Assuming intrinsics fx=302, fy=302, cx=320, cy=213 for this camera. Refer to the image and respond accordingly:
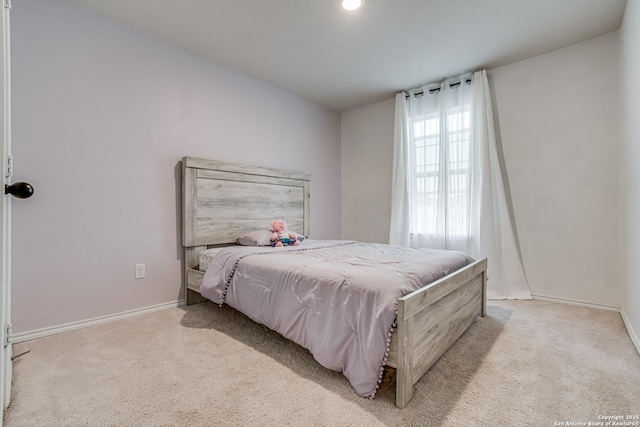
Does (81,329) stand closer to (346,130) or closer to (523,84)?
(346,130)

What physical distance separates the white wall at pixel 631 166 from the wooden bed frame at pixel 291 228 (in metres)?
0.90

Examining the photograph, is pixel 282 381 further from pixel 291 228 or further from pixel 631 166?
pixel 631 166

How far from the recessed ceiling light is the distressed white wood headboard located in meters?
1.72

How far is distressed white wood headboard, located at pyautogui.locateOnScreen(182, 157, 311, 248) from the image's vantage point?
2773 mm

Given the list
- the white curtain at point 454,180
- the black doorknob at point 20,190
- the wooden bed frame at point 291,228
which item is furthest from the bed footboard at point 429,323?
the black doorknob at point 20,190

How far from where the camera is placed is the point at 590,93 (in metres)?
2.73

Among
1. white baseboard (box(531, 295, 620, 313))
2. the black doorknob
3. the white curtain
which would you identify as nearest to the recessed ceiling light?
the white curtain

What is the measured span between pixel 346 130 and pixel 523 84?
2259 mm

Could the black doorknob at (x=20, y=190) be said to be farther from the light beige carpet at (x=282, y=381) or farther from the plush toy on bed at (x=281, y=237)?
the plush toy on bed at (x=281, y=237)

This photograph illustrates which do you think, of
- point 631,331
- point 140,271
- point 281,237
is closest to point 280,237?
point 281,237

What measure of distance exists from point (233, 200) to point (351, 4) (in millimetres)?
2010

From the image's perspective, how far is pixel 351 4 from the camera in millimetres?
2242

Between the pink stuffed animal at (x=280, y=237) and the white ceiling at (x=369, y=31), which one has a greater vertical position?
the white ceiling at (x=369, y=31)

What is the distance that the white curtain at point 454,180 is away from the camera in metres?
3.12
